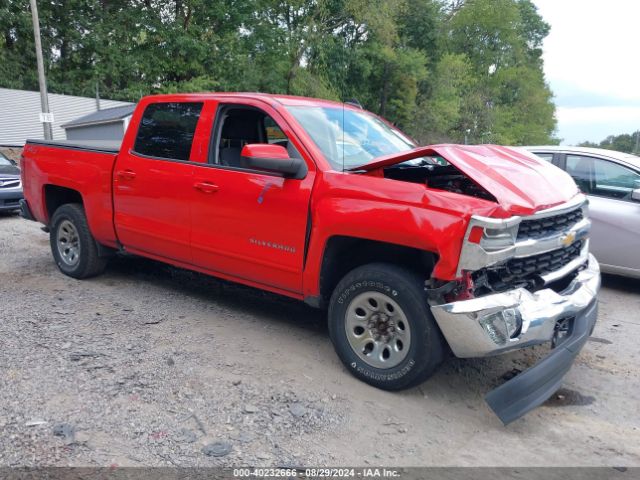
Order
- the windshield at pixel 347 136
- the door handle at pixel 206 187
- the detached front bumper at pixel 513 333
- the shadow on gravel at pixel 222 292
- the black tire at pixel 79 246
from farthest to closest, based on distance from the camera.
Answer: the black tire at pixel 79 246 < the shadow on gravel at pixel 222 292 < the door handle at pixel 206 187 < the windshield at pixel 347 136 < the detached front bumper at pixel 513 333

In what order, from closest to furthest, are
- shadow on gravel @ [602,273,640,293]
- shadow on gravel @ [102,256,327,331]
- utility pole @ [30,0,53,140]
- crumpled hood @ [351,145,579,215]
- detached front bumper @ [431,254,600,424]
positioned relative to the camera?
detached front bumper @ [431,254,600,424], crumpled hood @ [351,145,579,215], shadow on gravel @ [102,256,327,331], shadow on gravel @ [602,273,640,293], utility pole @ [30,0,53,140]

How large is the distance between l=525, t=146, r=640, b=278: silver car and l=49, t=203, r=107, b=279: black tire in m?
5.45

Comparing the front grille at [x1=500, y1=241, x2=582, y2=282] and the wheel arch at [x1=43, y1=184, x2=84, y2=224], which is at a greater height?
the front grille at [x1=500, y1=241, x2=582, y2=282]

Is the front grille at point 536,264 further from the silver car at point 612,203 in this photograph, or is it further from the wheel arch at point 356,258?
the silver car at point 612,203

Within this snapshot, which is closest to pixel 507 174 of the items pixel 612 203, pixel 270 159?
pixel 270 159

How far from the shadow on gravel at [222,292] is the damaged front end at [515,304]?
1.76 m

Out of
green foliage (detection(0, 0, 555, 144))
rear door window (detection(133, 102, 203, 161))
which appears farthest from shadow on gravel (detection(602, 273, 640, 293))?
green foliage (detection(0, 0, 555, 144))

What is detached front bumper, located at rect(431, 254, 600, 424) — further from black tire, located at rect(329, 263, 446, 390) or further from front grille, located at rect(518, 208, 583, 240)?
front grille, located at rect(518, 208, 583, 240)

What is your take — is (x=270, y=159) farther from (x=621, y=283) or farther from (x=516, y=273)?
(x=621, y=283)

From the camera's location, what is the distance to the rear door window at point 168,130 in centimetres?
471

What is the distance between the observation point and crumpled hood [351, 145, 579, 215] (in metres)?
3.28

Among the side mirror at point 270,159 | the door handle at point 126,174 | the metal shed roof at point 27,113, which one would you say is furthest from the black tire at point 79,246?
the metal shed roof at point 27,113

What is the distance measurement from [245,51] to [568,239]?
94.9 ft

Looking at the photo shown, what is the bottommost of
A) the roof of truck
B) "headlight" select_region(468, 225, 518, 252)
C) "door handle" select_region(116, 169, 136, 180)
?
"door handle" select_region(116, 169, 136, 180)
